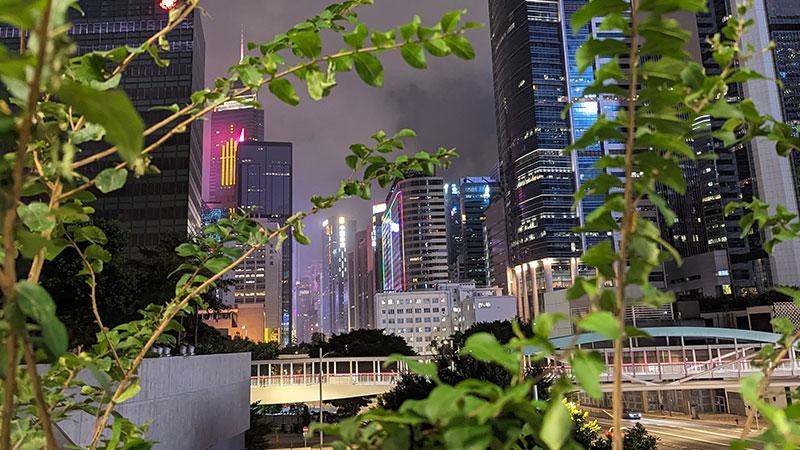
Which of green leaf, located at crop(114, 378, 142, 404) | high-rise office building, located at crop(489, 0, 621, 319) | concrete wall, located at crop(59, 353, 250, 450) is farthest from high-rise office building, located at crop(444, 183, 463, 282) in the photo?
green leaf, located at crop(114, 378, 142, 404)

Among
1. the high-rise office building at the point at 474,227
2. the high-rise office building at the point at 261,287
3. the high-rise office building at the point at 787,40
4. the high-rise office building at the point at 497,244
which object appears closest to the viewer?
the high-rise office building at the point at 787,40

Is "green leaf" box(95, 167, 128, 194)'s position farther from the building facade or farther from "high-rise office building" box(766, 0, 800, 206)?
the building facade

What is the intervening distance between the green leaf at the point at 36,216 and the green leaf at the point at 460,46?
0.78 meters

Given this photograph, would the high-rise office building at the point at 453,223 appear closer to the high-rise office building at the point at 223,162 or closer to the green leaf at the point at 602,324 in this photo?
the high-rise office building at the point at 223,162

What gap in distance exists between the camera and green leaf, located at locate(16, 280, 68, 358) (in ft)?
1.90

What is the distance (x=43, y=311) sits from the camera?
582 mm

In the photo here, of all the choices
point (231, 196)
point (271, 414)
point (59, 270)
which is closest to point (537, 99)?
point (271, 414)

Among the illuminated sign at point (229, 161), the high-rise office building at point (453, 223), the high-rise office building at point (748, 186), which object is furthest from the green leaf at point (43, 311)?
the illuminated sign at point (229, 161)

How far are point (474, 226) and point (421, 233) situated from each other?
24.4m

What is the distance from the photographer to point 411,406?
69 cm

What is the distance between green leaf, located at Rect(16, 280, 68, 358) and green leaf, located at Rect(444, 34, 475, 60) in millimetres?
792

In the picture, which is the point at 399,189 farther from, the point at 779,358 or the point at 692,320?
the point at 779,358

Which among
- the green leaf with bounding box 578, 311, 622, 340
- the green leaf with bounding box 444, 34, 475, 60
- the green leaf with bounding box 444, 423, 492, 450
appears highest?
the green leaf with bounding box 444, 34, 475, 60

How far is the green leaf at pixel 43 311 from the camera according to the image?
1.90ft
